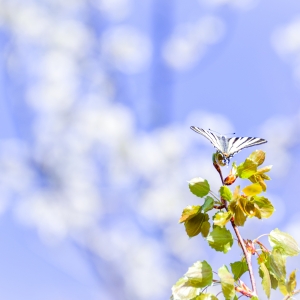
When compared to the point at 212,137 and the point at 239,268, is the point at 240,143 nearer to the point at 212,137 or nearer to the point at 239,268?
the point at 212,137

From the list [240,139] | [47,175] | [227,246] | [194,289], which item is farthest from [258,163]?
[47,175]

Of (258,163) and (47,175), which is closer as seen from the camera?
(258,163)

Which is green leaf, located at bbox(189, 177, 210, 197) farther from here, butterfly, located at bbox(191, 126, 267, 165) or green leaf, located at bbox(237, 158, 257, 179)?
butterfly, located at bbox(191, 126, 267, 165)

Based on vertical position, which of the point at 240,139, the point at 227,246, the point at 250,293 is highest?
the point at 240,139

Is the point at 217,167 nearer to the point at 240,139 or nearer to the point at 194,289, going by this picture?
the point at 194,289

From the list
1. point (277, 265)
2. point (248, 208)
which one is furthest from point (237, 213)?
point (277, 265)

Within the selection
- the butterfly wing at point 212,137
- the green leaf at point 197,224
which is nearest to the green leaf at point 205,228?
the green leaf at point 197,224

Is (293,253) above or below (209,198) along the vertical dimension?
below
